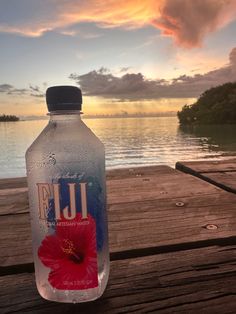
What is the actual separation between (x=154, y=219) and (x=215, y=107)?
96.7 meters

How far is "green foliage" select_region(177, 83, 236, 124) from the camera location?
298 ft

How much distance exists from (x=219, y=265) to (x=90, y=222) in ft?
2.02

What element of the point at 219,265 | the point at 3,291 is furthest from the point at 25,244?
the point at 219,265

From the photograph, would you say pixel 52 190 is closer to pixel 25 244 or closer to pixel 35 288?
pixel 35 288

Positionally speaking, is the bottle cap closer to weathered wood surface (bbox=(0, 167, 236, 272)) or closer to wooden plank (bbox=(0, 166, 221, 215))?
weathered wood surface (bbox=(0, 167, 236, 272))

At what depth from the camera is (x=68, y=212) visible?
1.07 m

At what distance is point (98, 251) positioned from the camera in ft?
3.68

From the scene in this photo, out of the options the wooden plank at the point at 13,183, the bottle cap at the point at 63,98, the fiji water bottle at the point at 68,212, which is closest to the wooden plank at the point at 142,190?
the wooden plank at the point at 13,183

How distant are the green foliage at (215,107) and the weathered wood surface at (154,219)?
92.4 metres

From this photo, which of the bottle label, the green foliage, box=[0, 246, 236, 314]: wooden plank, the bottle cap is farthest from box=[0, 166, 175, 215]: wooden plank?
the green foliage

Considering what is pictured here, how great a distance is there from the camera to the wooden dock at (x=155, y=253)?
107cm

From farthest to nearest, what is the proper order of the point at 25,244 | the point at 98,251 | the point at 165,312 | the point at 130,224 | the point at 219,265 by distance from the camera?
the point at 130,224
the point at 25,244
the point at 219,265
the point at 98,251
the point at 165,312

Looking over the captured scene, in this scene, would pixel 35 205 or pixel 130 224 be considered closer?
pixel 35 205

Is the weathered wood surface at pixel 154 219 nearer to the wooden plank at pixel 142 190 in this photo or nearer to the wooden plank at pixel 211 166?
the wooden plank at pixel 142 190
